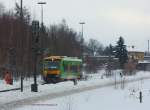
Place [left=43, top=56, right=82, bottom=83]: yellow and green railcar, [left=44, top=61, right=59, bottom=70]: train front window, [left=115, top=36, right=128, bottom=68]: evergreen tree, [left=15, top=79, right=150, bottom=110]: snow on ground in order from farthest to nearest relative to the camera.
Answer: [left=115, top=36, right=128, bottom=68]: evergreen tree
[left=44, top=61, right=59, bottom=70]: train front window
[left=43, top=56, right=82, bottom=83]: yellow and green railcar
[left=15, top=79, right=150, bottom=110]: snow on ground

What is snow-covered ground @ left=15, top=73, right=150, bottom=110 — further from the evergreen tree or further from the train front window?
the evergreen tree

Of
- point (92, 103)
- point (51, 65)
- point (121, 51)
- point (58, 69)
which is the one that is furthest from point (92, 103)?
point (121, 51)

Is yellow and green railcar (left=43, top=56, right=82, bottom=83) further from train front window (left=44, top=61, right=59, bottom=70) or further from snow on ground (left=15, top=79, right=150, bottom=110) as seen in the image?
snow on ground (left=15, top=79, right=150, bottom=110)

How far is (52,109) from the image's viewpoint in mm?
23047

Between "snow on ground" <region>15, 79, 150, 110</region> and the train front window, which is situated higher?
the train front window

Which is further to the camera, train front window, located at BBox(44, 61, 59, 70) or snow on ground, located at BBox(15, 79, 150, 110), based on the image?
train front window, located at BBox(44, 61, 59, 70)

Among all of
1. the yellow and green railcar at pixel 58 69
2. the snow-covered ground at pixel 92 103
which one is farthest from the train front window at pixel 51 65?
the snow-covered ground at pixel 92 103

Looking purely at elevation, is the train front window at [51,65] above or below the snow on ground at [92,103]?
above

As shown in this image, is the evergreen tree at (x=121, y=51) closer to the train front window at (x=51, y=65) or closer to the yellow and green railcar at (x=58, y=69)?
the yellow and green railcar at (x=58, y=69)

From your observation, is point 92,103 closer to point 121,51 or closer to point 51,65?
point 51,65

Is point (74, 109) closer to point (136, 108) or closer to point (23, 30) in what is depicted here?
point (136, 108)

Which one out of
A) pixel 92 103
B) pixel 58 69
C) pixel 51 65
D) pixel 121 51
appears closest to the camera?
pixel 92 103

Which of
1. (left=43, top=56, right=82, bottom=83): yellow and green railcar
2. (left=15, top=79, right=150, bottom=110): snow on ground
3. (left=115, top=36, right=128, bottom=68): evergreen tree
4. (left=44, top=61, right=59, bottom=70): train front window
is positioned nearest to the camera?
(left=15, top=79, right=150, bottom=110): snow on ground

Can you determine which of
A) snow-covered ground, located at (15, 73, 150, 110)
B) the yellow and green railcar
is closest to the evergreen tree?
the yellow and green railcar
